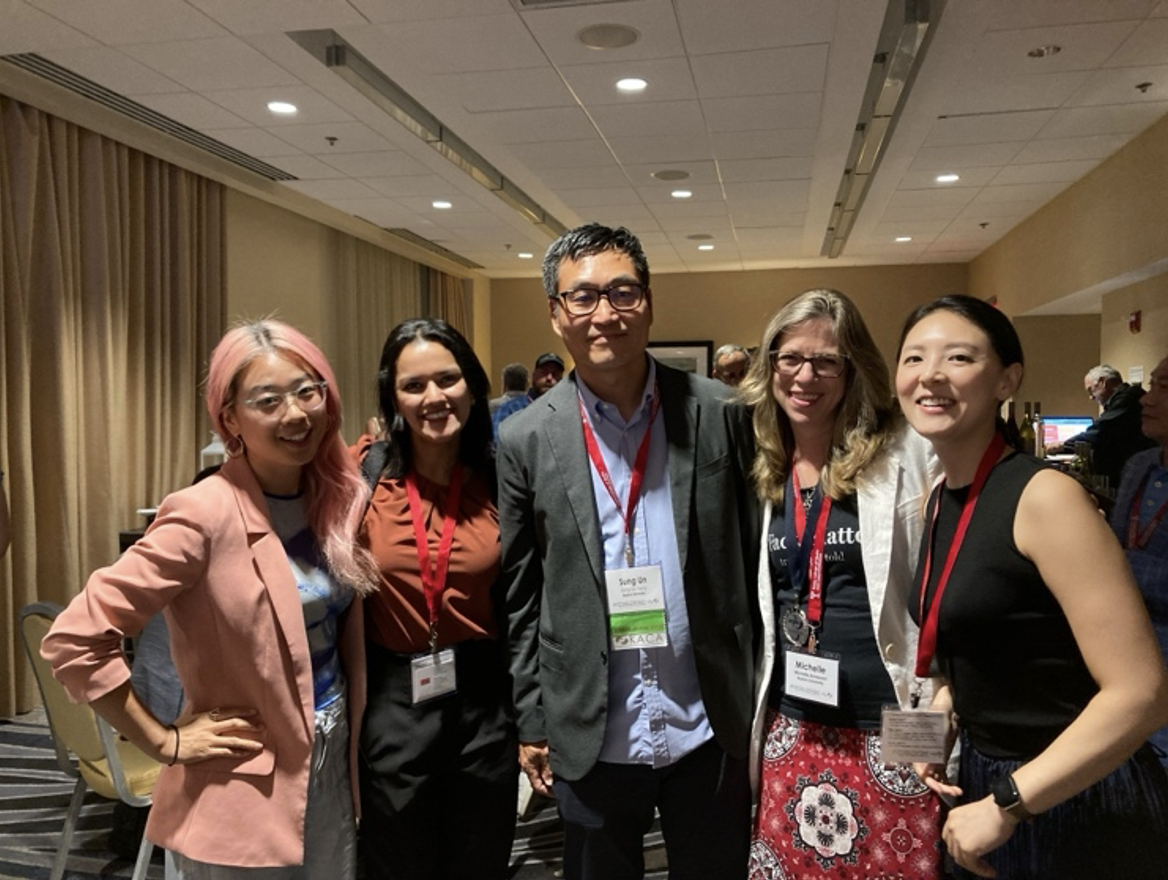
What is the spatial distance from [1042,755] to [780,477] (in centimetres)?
66

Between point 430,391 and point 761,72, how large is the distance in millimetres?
3200

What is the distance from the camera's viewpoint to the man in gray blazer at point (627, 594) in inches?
62.1

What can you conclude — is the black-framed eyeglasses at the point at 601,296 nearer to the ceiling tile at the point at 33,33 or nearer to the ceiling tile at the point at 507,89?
the ceiling tile at the point at 507,89

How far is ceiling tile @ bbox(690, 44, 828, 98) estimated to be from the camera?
3.96 metres

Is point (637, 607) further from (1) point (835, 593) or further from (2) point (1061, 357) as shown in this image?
(2) point (1061, 357)

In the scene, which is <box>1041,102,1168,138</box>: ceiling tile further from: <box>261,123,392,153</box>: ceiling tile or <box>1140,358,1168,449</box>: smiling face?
<box>261,123,392,153</box>: ceiling tile

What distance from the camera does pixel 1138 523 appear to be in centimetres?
275

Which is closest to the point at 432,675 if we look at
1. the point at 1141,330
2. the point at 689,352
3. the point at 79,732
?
the point at 79,732

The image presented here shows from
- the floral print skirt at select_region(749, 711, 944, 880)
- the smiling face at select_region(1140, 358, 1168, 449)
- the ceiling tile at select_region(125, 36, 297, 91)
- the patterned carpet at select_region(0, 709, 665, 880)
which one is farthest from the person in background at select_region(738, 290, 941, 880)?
the ceiling tile at select_region(125, 36, 297, 91)

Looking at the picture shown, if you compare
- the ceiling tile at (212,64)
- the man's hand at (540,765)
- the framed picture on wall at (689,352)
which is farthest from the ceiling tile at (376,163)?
the framed picture on wall at (689,352)

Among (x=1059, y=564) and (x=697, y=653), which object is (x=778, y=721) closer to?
(x=697, y=653)

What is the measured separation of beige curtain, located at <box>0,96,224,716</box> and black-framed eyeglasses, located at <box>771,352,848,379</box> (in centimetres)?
428

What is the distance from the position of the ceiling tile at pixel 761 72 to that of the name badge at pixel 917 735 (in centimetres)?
340

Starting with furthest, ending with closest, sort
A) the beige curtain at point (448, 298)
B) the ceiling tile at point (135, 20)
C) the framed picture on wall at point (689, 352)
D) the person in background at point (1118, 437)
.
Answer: the framed picture on wall at point (689, 352) < the beige curtain at point (448, 298) < the person in background at point (1118, 437) < the ceiling tile at point (135, 20)
